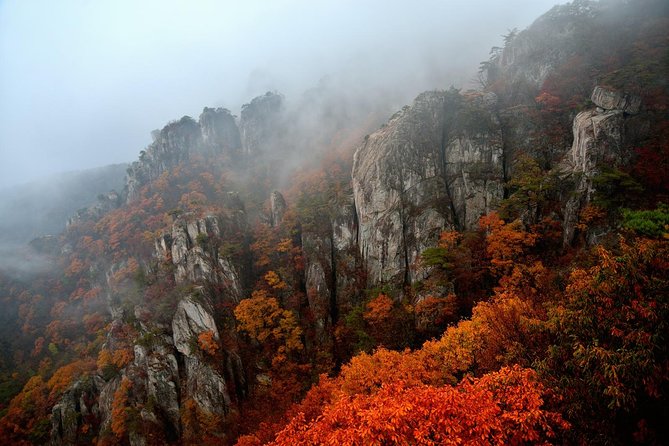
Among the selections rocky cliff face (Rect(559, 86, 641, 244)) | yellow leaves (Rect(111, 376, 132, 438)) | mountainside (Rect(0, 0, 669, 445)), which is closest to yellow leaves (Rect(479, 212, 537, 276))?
mountainside (Rect(0, 0, 669, 445))

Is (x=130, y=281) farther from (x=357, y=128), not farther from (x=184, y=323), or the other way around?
(x=357, y=128)

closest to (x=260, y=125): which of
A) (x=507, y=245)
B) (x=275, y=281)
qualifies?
(x=275, y=281)

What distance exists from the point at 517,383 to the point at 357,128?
71.0 meters

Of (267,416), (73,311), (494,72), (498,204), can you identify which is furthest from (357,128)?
(73,311)

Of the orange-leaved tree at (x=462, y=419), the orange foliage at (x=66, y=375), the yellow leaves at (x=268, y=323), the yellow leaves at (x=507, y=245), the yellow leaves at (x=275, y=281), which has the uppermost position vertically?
the orange-leaved tree at (x=462, y=419)

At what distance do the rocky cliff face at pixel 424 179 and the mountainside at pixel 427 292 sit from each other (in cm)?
27

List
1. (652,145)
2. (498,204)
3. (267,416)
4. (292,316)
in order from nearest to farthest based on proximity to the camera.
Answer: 1. (652,145)
2. (267,416)
3. (498,204)
4. (292,316)

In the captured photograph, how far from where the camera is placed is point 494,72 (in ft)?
179

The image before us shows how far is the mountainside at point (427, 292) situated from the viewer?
10.2 meters

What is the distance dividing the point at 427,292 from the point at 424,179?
15.6 m

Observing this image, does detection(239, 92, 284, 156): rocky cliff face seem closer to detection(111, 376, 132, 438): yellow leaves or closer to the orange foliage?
the orange foliage

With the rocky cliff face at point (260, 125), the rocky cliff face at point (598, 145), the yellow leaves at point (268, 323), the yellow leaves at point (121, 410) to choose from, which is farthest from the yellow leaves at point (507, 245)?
the rocky cliff face at point (260, 125)

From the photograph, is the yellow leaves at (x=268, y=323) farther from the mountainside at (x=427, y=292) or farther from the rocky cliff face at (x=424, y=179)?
the rocky cliff face at (x=424, y=179)

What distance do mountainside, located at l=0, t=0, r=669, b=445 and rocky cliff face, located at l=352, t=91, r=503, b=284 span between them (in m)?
0.27
